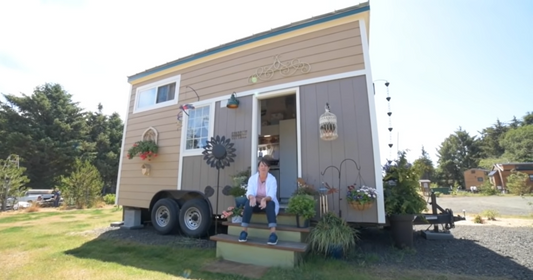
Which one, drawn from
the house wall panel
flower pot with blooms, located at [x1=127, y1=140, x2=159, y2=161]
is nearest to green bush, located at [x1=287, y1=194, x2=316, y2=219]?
the house wall panel

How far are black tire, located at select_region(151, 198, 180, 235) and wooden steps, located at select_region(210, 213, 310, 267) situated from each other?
197 centimetres

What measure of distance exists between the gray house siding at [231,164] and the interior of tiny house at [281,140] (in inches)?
24.1

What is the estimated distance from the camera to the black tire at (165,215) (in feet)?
15.9

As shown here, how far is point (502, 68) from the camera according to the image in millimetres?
6715

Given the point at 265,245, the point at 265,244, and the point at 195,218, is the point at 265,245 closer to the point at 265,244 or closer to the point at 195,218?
the point at 265,244

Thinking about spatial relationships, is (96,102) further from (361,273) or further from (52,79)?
(361,273)

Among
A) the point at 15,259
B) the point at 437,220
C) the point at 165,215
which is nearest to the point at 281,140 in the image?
the point at 165,215

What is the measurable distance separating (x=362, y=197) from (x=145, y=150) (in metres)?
4.82

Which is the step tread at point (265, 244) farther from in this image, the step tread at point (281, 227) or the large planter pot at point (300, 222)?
the large planter pot at point (300, 222)

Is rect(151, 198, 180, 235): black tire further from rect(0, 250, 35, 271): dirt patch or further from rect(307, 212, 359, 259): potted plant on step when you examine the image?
rect(307, 212, 359, 259): potted plant on step

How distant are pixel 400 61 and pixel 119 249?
7565 millimetres

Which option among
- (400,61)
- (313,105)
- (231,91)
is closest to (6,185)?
(231,91)

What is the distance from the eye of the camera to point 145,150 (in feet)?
17.8

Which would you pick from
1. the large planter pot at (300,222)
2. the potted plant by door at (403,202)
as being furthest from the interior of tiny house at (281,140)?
the potted plant by door at (403,202)
